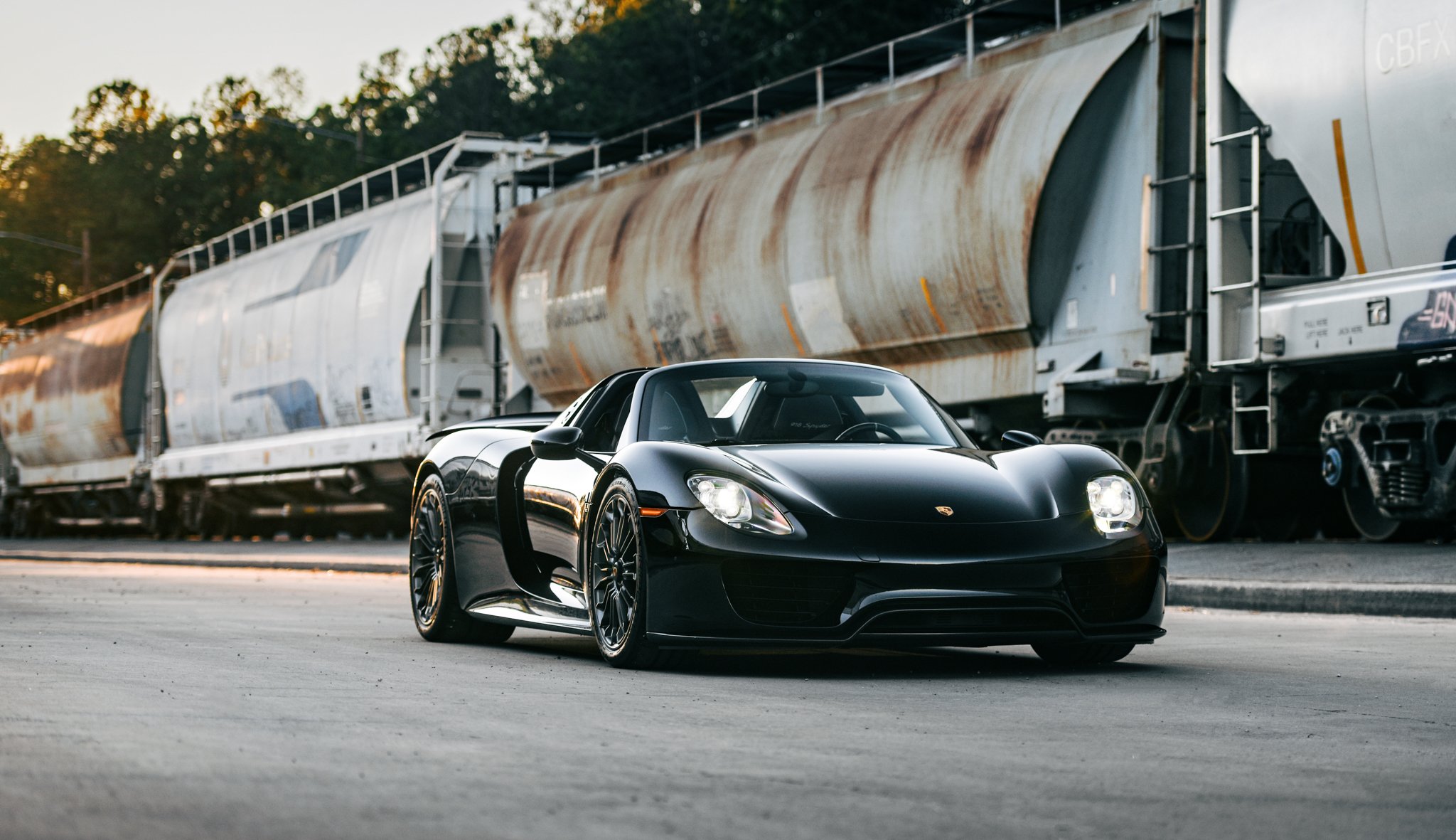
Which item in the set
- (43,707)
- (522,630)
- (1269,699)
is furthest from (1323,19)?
(43,707)

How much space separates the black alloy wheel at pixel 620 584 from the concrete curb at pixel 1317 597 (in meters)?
4.95

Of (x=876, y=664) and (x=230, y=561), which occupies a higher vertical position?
(x=876, y=664)

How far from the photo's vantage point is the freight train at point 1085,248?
12.3 m

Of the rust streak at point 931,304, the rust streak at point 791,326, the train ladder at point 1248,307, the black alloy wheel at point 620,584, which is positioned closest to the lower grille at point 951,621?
→ the black alloy wheel at point 620,584

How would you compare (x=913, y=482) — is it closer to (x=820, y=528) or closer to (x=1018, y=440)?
(x=820, y=528)

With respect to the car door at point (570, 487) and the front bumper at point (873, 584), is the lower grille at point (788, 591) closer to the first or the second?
the front bumper at point (873, 584)

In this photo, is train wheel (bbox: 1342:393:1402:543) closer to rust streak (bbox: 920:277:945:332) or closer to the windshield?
rust streak (bbox: 920:277:945:332)

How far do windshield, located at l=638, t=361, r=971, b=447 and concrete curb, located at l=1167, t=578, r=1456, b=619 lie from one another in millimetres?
3640

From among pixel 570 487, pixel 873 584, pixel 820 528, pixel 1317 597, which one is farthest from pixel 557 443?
pixel 1317 597

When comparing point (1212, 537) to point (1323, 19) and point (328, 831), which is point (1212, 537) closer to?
point (1323, 19)

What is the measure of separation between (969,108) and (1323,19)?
3503mm

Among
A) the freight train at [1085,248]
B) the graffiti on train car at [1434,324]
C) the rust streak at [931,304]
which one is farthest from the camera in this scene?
the rust streak at [931,304]

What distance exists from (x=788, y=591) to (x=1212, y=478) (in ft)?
29.6

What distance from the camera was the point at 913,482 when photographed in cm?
691
